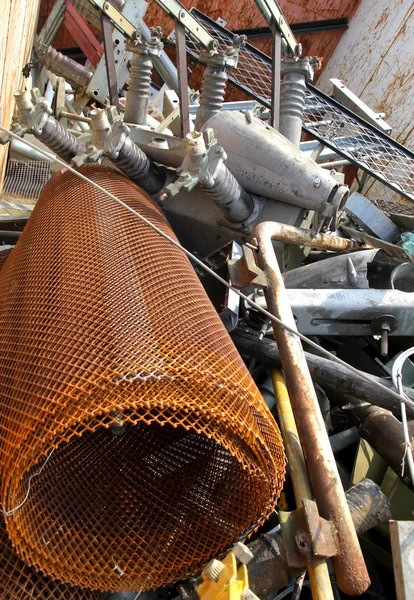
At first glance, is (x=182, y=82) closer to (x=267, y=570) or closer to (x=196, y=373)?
(x=196, y=373)

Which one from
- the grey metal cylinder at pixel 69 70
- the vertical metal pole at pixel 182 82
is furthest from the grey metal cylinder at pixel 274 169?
the grey metal cylinder at pixel 69 70

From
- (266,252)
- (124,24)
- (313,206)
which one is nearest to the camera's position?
(266,252)

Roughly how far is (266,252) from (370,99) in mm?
4493

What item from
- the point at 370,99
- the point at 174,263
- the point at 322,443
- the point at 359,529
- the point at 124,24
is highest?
the point at 370,99

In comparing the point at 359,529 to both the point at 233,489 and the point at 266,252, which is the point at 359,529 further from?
the point at 266,252

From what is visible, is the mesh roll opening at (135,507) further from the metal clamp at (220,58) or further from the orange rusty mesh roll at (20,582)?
the metal clamp at (220,58)

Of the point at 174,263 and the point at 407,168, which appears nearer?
Answer: the point at 174,263

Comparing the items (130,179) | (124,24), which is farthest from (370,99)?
(130,179)

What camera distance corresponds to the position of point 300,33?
6.01 metres

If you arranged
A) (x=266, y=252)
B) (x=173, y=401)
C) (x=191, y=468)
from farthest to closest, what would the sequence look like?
1. (x=266, y=252)
2. (x=191, y=468)
3. (x=173, y=401)

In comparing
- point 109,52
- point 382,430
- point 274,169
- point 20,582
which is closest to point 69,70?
point 109,52

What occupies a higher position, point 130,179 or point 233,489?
point 130,179

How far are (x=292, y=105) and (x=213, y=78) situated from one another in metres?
0.48

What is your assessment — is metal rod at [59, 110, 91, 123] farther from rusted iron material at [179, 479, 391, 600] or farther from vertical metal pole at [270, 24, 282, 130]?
rusted iron material at [179, 479, 391, 600]
